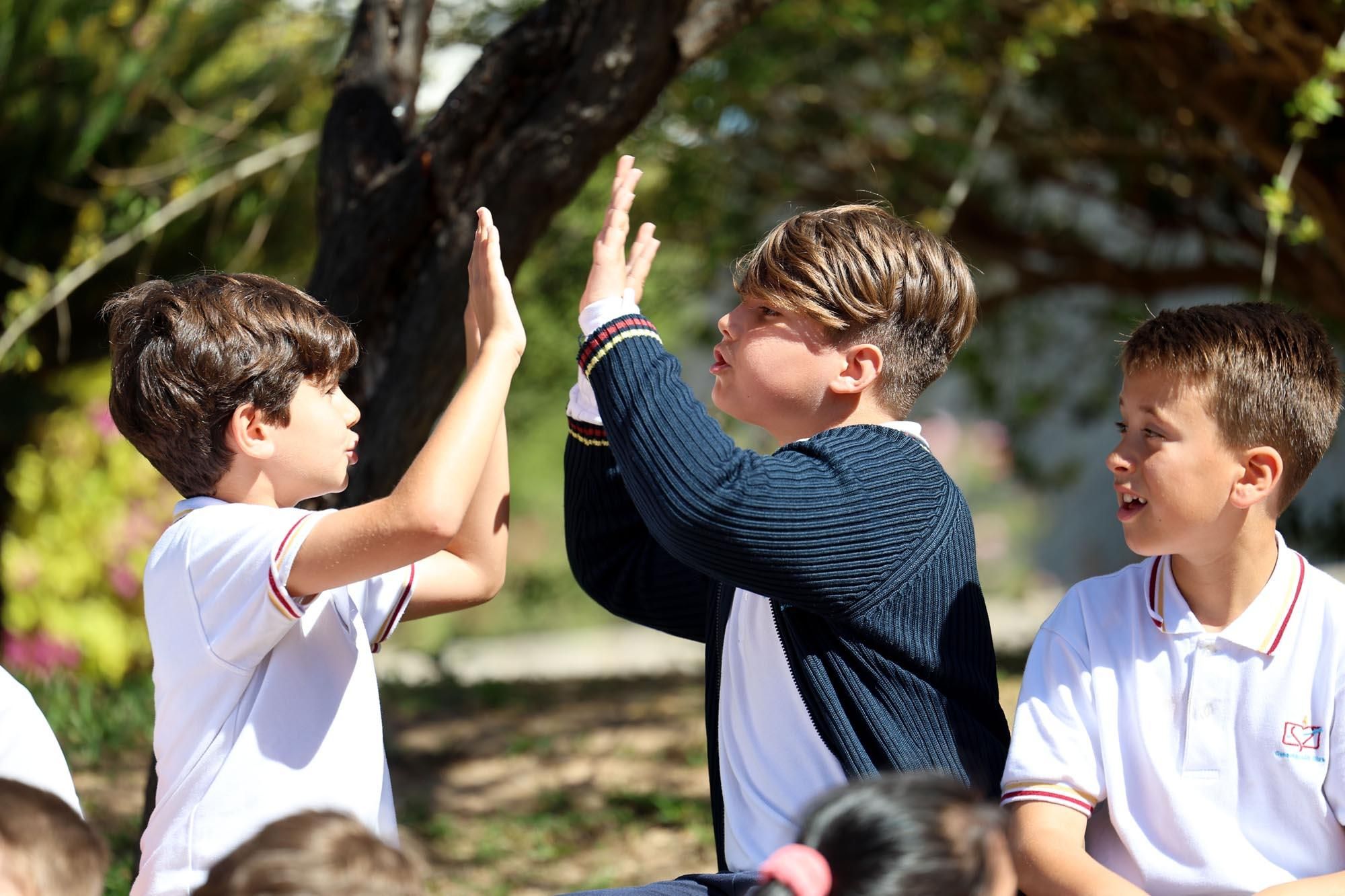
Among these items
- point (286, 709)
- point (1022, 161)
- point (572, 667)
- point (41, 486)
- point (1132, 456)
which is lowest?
point (572, 667)

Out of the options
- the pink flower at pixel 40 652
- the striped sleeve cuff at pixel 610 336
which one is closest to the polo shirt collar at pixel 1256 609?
the striped sleeve cuff at pixel 610 336

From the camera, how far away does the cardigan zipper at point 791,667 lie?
5.99 feet

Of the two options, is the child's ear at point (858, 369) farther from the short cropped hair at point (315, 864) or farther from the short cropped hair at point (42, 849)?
the short cropped hair at point (42, 849)

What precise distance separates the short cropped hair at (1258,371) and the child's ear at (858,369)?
36 cm

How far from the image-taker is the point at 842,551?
68.4 inches

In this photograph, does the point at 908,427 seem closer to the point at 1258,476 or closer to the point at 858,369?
the point at 858,369

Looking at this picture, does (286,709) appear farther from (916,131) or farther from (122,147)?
(122,147)

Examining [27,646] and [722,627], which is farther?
[27,646]

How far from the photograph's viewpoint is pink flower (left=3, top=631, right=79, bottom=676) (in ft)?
18.4

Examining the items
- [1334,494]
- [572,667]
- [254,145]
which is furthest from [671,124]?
[572,667]

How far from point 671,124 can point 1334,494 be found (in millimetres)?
5061

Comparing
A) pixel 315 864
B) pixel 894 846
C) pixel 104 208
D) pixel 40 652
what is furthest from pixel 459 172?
pixel 40 652

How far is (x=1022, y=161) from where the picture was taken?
586cm

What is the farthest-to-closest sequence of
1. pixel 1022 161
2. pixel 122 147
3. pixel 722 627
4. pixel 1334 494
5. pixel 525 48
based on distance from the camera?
pixel 1334 494 < pixel 1022 161 < pixel 122 147 < pixel 525 48 < pixel 722 627
